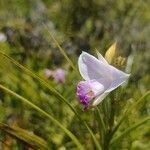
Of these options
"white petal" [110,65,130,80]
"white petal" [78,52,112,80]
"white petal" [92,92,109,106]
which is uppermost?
"white petal" [78,52,112,80]

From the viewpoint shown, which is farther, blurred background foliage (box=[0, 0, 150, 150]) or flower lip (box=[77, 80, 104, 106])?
blurred background foliage (box=[0, 0, 150, 150])

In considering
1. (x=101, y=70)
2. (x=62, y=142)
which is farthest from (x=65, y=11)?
(x=101, y=70)

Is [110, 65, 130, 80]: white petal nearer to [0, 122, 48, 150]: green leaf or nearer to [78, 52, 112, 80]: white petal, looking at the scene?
[78, 52, 112, 80]: white petal

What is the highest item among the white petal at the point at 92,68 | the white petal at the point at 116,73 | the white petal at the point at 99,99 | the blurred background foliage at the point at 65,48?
the blurred background foliage at the point at 65,48

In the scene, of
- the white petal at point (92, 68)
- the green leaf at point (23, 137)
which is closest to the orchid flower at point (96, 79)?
the white petal at point (92, 68)

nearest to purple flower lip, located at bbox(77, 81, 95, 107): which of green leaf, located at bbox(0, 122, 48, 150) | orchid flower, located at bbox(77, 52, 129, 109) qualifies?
orchid flower, located at bbox(77, 52, 129, 109)

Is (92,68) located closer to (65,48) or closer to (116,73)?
(116,73)

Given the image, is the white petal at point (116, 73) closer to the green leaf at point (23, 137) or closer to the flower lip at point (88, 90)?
the flower lip at point (88, 90)
